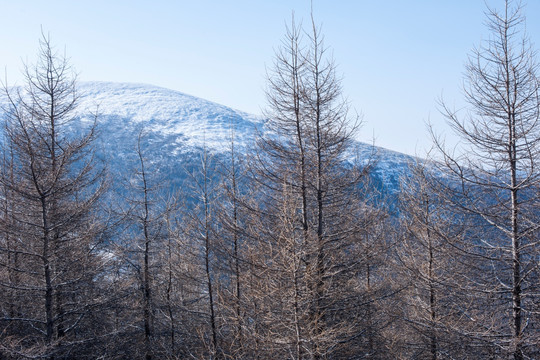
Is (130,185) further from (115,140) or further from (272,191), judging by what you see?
(115,140)

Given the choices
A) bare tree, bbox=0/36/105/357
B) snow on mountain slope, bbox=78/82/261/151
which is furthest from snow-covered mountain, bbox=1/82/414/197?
bare tree, bbox=0/36/105/357

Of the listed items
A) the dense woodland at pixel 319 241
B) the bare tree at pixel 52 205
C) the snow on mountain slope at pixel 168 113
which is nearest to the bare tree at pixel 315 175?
the dense woodland at pixel 319 241

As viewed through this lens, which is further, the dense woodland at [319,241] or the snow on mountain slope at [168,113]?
the snow on mountain slope at [168,113]

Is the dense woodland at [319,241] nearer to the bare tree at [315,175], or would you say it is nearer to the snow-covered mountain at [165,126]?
the bare tree at [315,175]

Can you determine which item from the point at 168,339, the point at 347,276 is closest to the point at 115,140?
the point at 168,339

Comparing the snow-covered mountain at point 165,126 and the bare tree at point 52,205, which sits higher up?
the snow-covered mountain at point 165,126

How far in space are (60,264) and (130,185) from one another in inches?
183

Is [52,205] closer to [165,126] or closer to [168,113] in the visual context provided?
[165,126]

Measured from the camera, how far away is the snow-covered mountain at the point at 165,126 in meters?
104

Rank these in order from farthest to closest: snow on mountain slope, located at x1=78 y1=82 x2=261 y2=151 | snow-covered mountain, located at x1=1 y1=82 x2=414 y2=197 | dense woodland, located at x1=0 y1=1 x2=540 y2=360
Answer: snow on mountain slope, located at x1=78 y1=82 x2=261 y2=151 → snow-covered mountain, located at x1=1 y1=82 x2=414 y2=197 → dense woodland, located at x1=0 y1=1 x2=540 y2=360

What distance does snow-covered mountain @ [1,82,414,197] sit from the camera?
4109 inches

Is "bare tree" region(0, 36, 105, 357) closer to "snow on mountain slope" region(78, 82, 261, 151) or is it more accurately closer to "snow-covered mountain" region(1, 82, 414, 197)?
"snow-covered mountain" region(1, 82, 414, 197)

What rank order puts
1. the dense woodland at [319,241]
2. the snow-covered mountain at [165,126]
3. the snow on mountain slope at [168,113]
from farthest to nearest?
the snow on mountain slope at [168,113], the snow-covered mountain at [165,126], the dense woodland at [319,241]

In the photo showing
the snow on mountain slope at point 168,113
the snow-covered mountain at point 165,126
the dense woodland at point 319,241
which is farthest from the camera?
the snow on mountain slope at point 168,113
